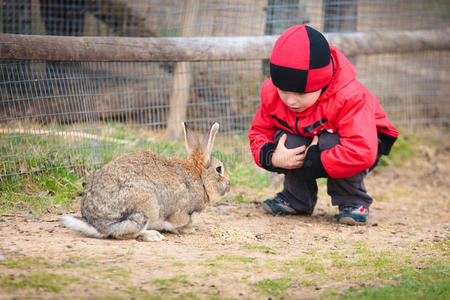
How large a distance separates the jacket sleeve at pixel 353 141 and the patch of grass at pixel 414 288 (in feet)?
3.95


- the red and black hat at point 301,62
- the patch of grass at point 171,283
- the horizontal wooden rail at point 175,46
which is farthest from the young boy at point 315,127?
the patch of grass at point 171,283

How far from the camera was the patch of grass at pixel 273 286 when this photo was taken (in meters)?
2.92

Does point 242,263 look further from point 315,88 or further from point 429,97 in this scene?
point 429,97

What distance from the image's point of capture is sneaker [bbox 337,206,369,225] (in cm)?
468

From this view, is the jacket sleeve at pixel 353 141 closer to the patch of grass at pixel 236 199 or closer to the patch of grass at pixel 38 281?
the patch of grass at pixel 236 199

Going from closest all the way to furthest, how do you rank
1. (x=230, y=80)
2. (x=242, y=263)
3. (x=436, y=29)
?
(x=242, y=263) → (x=230, y=80) → (x=436, y=29)

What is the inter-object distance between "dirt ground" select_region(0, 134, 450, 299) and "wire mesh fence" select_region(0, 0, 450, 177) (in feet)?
2.74

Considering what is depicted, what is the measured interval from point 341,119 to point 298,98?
432 millimetres

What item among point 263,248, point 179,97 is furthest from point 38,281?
point 179,97

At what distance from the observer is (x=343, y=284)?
10.0 ft

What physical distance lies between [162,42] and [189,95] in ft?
3.97

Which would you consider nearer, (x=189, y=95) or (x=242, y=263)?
(x=242, y=263)

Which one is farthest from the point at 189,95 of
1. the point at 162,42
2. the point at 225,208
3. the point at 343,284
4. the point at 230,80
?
the point at 343,284

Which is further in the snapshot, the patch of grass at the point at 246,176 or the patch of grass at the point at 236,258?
the patch of grass at the point at 246,176
